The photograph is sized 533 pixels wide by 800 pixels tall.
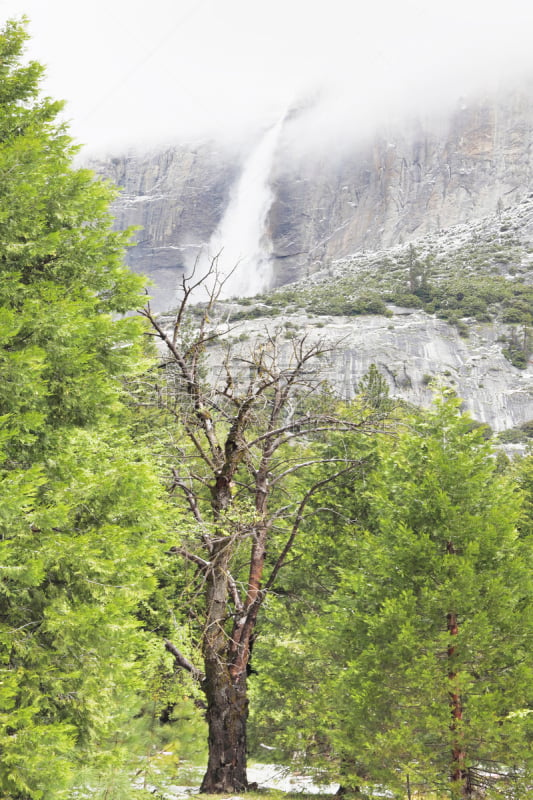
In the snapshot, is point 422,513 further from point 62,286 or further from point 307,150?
point 307,150

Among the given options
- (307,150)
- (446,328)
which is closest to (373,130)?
(307,150)

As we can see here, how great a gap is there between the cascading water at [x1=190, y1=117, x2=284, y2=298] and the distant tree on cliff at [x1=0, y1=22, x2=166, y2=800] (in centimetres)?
13285

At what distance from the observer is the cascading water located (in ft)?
475

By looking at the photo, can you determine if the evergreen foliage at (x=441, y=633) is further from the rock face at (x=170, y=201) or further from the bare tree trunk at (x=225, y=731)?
the rock face at (x=170, y=201)

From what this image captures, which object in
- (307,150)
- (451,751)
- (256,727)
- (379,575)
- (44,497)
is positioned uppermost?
(307,150)

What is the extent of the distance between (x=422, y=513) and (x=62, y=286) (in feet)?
18.1

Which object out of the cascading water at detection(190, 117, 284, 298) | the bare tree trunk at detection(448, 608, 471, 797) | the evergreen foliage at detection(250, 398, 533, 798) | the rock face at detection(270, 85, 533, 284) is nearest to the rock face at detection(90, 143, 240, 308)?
the cascading water at detection(190, 117, 284, 298)

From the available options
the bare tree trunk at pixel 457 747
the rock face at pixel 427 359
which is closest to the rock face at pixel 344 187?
the rock face at pixel 427 359

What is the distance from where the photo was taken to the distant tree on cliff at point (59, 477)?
480cm

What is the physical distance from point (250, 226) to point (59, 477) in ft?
549

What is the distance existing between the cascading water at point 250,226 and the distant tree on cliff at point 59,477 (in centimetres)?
13285

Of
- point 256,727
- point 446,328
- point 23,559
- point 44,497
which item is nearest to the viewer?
point 23,559

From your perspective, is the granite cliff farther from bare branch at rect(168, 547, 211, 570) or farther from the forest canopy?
the forest canopy

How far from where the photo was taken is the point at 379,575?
26.3 ft
